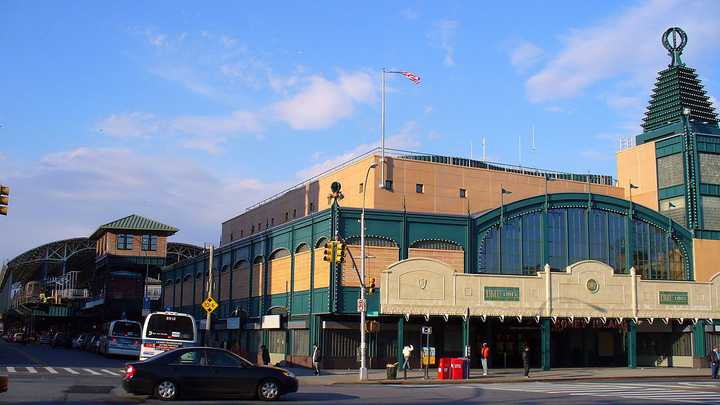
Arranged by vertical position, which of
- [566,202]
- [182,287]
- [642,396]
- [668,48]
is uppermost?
[668,48]

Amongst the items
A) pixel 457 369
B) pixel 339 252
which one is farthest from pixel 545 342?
pixel 339 252

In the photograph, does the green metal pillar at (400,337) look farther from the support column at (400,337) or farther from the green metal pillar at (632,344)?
the green metal pillar at (632,344)

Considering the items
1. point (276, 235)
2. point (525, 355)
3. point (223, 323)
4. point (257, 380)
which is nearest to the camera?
point (257, 380)

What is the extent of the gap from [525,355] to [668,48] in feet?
150

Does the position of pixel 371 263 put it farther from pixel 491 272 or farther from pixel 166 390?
pixel 166 390

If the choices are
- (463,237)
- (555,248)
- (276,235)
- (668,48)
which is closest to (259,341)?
(276,235)

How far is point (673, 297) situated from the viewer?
52.4m

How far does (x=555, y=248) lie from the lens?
52.3m

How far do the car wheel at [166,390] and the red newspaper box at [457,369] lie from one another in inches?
801

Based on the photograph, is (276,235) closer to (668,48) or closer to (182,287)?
(182,287)

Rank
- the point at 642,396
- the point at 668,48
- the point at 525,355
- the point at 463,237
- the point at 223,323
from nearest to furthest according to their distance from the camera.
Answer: the point at 642,396 < the point at 525,355 < the point at 463,237 < the point at 223,323 < the point at 668,48

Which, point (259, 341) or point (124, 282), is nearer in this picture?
point (259, 341)

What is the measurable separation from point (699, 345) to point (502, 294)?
16054mm

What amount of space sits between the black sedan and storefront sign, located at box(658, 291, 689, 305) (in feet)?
119
